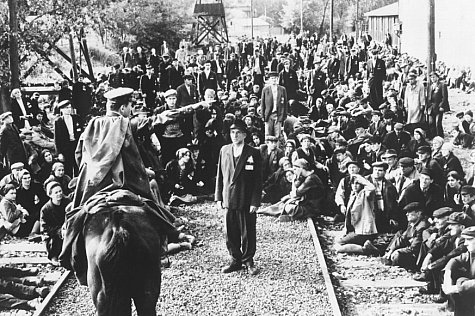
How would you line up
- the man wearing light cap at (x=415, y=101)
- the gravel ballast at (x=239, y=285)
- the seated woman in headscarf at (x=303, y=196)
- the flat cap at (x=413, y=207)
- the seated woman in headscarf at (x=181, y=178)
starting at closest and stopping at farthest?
the gravel ballast at (x=239, y=285) → the flat cap at (x=413, y=207) → the seated woman in headscarf at (x=303, y=196) → the seated woman in headscarf at (x=181, y=178) → the man wearing light cap at (x=415, y=101)

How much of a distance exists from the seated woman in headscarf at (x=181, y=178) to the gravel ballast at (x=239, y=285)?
6.57ft

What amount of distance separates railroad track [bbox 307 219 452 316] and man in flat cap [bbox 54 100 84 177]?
502 centimetres

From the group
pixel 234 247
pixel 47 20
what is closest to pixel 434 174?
pixel 234 247

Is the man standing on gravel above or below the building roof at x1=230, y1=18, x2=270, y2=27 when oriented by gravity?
below

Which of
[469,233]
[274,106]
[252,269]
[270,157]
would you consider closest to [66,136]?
[270,157]

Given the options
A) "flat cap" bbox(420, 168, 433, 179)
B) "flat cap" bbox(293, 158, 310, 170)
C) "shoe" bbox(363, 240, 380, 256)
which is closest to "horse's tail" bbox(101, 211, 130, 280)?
"shoe" bbox(363, 240, 380, 256)

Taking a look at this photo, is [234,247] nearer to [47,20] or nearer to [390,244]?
[390,244]

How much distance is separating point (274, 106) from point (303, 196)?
3.83m

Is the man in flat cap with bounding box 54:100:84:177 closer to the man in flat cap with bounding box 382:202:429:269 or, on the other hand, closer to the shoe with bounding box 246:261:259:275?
the shoe with bounding box 246:261:259:275

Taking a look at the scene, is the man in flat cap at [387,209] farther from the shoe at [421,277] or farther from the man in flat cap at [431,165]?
the shoe at [421,277]

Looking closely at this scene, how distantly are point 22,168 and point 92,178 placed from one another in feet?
18.7

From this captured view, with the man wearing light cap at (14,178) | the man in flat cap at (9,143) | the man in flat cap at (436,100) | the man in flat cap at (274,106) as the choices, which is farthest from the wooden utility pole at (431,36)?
the man wearing light cap at (14,178)

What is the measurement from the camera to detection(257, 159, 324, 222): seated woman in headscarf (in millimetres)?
11898

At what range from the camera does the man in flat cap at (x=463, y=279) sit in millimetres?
7000
